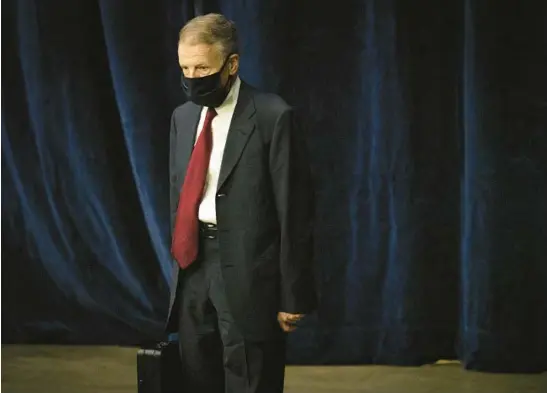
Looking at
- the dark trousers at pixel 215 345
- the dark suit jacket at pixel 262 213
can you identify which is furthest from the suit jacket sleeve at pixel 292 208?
the dark trousers at pixel 215 345

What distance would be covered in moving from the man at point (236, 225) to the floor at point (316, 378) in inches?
47.3

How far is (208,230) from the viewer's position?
225 centimetres

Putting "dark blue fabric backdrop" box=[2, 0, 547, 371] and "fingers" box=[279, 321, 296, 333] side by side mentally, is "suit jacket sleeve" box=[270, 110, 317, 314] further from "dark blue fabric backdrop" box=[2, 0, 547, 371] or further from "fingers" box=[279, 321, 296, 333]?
"dark blue fabric backdrop" box=[2, 0, 547, 371]

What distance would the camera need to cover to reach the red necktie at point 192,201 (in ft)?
7.31

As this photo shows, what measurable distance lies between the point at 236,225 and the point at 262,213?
0.22ft

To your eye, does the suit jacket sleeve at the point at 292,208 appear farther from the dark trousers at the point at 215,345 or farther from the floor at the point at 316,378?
the floor at the point at 316,378

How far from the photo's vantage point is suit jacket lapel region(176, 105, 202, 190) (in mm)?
2295

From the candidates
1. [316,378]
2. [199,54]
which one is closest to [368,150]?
[316,378]

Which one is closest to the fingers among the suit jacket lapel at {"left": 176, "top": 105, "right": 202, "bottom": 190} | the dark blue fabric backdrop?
the suit jacket lapel at {"left": 176, "top": 105, "right": 202, "bottom": 190}

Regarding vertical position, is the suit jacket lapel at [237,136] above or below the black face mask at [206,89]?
below

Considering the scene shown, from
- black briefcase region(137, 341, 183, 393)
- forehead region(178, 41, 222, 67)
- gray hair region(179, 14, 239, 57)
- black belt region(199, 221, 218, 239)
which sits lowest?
black briefcase region(137, 341, 183, 393)

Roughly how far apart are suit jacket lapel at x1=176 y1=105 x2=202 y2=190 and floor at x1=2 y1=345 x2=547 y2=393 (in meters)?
1.34

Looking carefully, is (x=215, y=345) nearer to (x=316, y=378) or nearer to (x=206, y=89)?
(x=206, y=89)

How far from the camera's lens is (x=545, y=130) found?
3449mm
